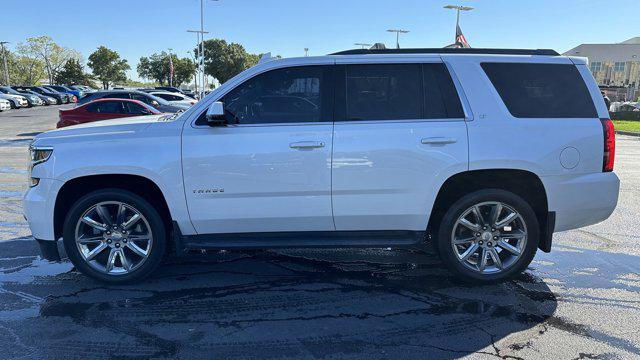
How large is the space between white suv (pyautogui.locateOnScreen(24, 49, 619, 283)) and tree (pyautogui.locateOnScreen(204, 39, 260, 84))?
74.7 meters

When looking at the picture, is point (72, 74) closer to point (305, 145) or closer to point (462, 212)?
point (305, 145)

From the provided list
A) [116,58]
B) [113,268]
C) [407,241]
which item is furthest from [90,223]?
[116,58]

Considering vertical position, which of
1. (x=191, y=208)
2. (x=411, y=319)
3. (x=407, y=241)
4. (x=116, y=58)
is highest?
(x=116, y=58)

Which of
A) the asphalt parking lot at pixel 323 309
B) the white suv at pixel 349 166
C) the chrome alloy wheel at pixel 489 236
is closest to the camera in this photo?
the asphalt parking lot at pixel 323 309

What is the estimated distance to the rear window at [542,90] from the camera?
4105 millimetres

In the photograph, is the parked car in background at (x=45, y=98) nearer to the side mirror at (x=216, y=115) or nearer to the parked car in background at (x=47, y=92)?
the parked car in background at (x=47, y=92)

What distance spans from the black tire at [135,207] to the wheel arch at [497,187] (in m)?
2.39

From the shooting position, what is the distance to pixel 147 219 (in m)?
4.11

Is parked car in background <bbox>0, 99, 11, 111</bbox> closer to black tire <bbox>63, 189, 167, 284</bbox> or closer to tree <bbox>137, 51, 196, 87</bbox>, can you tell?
black tire <bbox>63, 189, 167, 284</bbox>

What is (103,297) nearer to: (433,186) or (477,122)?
(433,186)

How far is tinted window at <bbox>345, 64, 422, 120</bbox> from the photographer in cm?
405

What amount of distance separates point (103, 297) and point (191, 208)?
1046 millimetres

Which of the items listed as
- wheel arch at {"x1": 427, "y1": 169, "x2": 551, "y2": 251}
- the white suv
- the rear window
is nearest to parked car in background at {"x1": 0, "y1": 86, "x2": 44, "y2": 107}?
the white suv

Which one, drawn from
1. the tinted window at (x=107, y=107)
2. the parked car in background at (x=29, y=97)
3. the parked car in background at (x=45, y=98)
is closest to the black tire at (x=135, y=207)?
the tinted window at (x=107, y=107)
